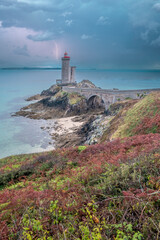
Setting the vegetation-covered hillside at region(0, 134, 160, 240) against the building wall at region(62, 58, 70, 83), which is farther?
the building wall at region(62, 58, 70, 83)

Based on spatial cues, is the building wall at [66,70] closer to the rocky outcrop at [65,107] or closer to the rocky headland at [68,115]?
the rocky headland at [68,115]

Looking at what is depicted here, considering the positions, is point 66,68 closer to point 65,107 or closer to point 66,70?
point 66,70

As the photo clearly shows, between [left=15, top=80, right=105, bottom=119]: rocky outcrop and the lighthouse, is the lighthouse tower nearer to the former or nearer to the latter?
the lighthouse

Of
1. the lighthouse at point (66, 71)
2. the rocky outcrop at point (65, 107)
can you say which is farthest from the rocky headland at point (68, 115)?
the lighthouse at point (66, 71)

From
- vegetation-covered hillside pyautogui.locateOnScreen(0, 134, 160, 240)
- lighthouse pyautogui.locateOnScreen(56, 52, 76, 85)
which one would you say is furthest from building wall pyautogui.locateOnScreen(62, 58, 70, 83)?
vegetation-covered hillside pyautogui.locateOnScreen(0, 134, 160, 240)

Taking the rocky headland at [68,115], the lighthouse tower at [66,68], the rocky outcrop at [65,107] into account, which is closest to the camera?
the rocky headland at [68,115]

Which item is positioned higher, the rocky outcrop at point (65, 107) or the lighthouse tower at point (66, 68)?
the lighthouse tower at point (66, 68)

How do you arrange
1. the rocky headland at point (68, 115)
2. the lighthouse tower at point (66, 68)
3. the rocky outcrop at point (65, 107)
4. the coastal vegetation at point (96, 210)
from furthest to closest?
1. the lighthouse tower at point (66, 68)
2. the rocky outcrop at point (65, 107)
3. the rocky headland at point (68, 115)
4. the coastal vegetation at point (96, 210)

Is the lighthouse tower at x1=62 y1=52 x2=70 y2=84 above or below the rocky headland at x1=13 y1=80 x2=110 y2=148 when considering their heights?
above

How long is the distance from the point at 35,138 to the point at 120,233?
109ft

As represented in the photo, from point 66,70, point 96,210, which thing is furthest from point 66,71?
point 96,210

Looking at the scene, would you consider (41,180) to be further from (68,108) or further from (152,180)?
(68,108)

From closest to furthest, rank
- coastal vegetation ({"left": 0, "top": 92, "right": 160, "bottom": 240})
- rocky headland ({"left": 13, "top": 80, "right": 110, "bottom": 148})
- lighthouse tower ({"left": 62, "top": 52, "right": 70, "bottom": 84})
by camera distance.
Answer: coastal vegetation ({"left": 0, "top": 92, "right": 160, "bottom": 240}), rocky headland ({"left": 13, "top": 80, "right": 110, "bottom": 148}), lighthouse tower ({"left": 62, "top": 52, "right": 70, "bottom": 84})

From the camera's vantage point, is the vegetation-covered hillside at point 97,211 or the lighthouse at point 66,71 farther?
the lighthouse at point 66,71
